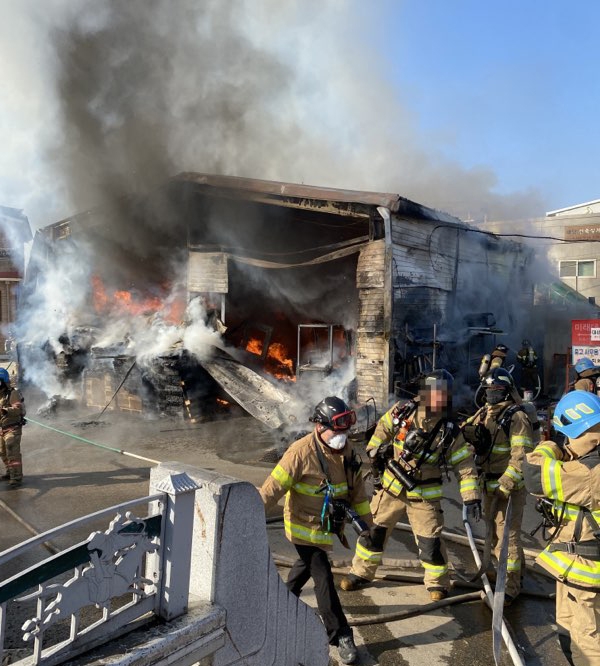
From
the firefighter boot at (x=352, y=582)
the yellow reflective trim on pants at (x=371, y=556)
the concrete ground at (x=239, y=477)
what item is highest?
the yellow reflective trim on pants at (x=371, y=556)

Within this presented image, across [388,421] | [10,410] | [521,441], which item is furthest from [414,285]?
[10,410]

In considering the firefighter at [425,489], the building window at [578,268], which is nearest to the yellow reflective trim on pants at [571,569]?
the firefighter at [425,489]

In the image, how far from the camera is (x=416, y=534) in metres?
4.01

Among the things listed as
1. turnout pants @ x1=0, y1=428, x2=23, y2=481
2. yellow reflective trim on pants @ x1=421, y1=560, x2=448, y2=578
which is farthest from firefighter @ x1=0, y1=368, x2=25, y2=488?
yellow reflective trim on pants @ x1=421, y1=560, x2=448, y2=578

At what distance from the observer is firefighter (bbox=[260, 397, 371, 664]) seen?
3.20 metres

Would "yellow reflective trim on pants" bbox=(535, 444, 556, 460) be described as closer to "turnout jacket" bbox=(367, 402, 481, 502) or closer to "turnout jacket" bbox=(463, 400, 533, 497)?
"turnout jacket" bbox=(367, 402, 481, 502)

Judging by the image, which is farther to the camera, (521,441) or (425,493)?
(521,441)

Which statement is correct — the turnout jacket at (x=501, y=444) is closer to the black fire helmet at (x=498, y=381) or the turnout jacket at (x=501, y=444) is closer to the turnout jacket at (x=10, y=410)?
the black fire helmet at (x=498, y=381)

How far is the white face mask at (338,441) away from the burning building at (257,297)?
6.50 metres

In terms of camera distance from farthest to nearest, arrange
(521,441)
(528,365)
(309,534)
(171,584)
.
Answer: (528,365)
(521,441)
(309,534)
(171,584)

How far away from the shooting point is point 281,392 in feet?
34.6

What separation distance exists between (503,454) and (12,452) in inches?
240

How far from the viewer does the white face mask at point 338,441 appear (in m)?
3.36

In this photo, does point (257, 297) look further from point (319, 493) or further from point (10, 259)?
point (10, 259)
